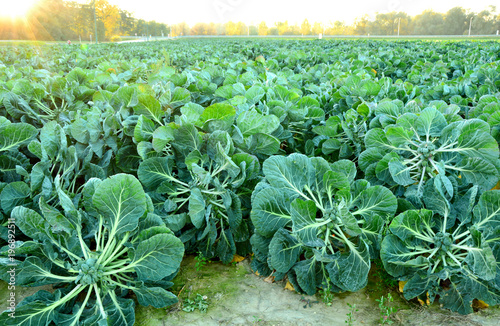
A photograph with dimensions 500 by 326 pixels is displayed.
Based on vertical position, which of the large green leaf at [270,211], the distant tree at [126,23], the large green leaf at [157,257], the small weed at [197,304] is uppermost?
the distant tree at [126,23]

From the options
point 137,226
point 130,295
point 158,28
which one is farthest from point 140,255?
point 158,28

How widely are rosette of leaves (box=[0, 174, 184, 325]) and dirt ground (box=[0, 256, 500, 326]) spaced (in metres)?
0.18

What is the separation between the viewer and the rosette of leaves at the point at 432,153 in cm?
175

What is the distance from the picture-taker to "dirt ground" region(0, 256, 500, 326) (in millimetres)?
1624

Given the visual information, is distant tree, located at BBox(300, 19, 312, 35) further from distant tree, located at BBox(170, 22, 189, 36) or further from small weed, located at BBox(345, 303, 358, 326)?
small weed, located at BBox(345, 303, 358, 326)

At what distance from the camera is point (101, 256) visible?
62.3 inches

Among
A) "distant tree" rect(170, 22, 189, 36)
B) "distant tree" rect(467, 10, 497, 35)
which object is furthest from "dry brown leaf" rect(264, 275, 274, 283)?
"distant tree" rect(170, 22, 189, 36)

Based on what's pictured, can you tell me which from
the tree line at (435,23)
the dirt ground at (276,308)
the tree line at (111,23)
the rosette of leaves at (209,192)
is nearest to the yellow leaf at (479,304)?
the dirt ground at (276,308)

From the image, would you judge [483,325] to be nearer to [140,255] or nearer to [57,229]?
[140,255]

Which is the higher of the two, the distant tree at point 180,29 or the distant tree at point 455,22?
the distant tree at point 180,29

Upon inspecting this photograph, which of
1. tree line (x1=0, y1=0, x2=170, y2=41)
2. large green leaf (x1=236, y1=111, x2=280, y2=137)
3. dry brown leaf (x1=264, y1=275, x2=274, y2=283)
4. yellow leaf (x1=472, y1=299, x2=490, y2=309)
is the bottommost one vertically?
dry brown leaf (x1=264, y1=275, x2=274, y2=283)

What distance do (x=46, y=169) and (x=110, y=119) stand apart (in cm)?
54

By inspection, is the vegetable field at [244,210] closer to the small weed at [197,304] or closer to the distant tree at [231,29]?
the small weed at [197,304]

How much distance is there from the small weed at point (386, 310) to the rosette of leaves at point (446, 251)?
0.10m
